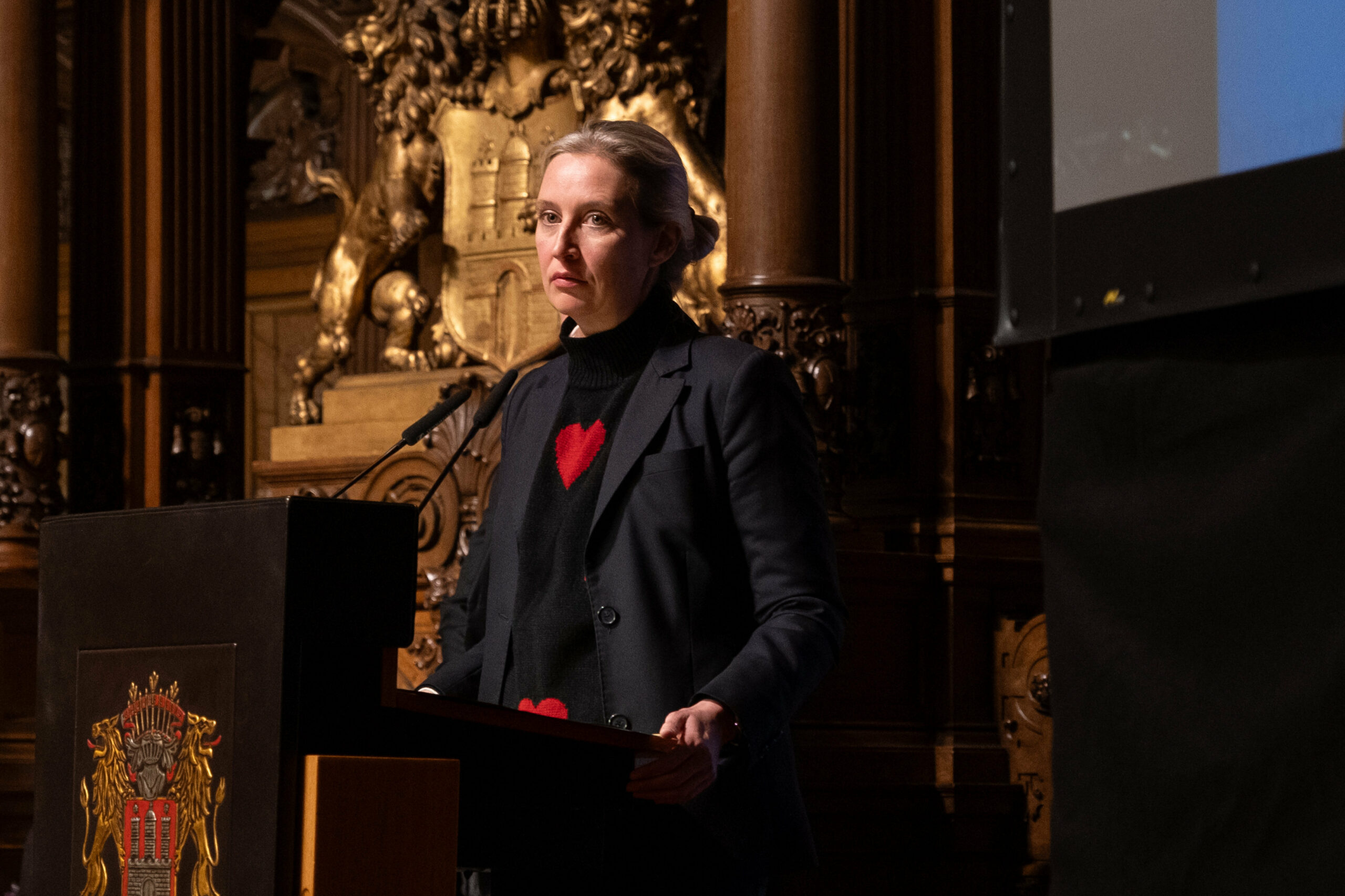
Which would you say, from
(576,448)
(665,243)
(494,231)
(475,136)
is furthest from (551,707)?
(475,136)

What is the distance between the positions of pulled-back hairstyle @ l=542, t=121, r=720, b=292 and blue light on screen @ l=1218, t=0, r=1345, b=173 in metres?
1.12

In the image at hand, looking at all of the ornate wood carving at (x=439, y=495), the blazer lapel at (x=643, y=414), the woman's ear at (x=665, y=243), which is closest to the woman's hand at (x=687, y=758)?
the blazer lapel at (x=643, y=414)

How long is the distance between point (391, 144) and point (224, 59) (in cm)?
66

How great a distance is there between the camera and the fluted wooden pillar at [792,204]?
455 centimetres

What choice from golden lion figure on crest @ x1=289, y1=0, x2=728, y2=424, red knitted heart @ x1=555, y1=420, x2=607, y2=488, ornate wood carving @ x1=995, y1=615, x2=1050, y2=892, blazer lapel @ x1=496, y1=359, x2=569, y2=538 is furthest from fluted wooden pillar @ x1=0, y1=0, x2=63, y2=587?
red knitted heart @ x1=555, y1=420, x2=607, y2=488

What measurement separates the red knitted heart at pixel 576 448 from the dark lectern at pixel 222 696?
0.54 meters

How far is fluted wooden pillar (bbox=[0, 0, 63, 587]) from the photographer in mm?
5711

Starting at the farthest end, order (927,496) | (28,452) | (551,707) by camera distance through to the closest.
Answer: (28,452)
(927,496)
(551,707)

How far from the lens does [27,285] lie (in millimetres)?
5859

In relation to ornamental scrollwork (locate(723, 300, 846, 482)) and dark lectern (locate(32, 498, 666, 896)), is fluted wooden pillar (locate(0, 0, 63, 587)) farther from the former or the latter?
dark lectern (locate(32, 498, 666, 896))

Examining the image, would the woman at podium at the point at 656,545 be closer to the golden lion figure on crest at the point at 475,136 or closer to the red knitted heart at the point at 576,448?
the red knitted heart at the point at 576,448

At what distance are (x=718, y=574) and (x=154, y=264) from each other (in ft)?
15.0

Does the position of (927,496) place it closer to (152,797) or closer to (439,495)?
(439,495)

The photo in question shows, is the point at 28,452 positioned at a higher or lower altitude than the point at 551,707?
higher
